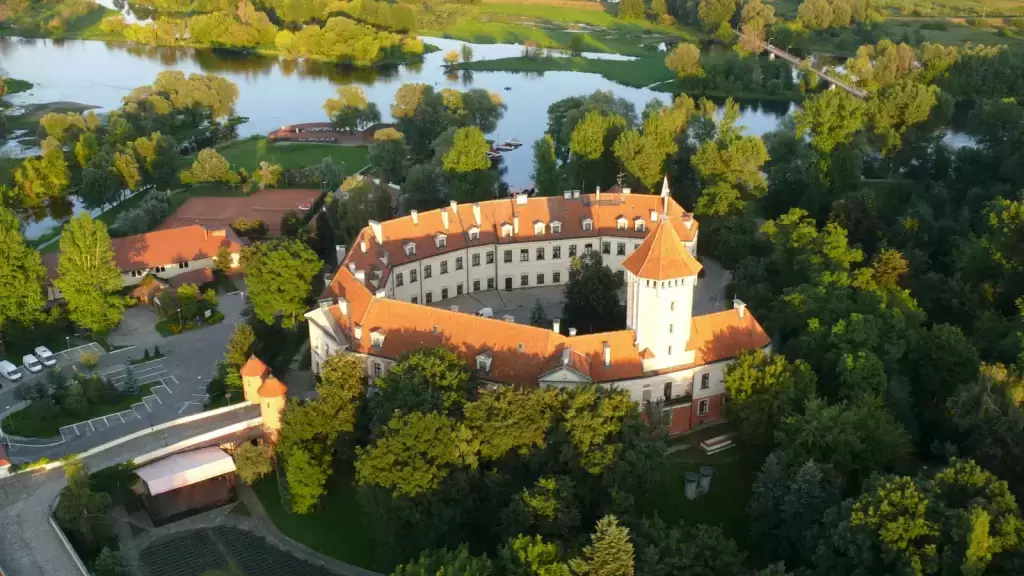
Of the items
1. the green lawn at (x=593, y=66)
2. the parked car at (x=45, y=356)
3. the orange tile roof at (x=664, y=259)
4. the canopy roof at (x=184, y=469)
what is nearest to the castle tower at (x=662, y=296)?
the orange tile roof at (x=664, y=259)

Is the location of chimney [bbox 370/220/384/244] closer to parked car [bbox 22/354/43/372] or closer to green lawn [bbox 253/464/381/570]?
green lawn [bbox 253/464/381/570]

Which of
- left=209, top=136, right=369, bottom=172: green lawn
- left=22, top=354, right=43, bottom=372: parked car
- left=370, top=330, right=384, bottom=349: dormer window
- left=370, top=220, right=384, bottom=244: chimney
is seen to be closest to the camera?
left=370, top=330, right=384, bottom=349: dormer window

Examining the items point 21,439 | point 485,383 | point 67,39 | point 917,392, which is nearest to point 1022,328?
point 917,392

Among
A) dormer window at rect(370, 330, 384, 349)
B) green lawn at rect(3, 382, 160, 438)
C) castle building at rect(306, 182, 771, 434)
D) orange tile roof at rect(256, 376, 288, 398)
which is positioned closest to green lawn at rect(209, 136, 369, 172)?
castle building at rect(306, 182, 771, 434)

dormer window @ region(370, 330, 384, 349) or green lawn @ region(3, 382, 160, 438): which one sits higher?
dormer window @ region(370, 330, 384, 349)

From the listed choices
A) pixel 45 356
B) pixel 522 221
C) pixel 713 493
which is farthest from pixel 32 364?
pixel 713 493

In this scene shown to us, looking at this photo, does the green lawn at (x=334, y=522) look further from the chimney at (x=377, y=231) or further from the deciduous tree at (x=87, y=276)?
the deciduous tree at (x=87, y=276)
